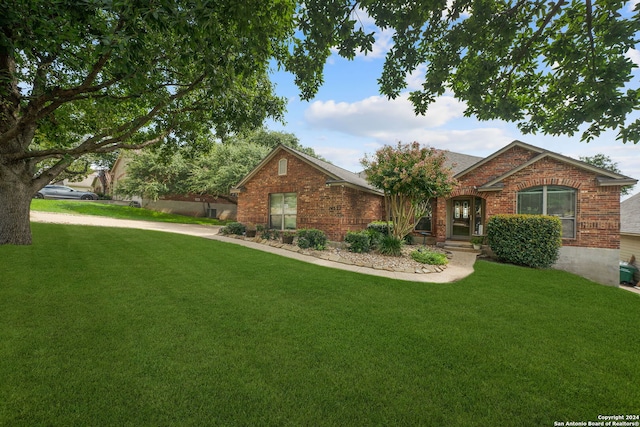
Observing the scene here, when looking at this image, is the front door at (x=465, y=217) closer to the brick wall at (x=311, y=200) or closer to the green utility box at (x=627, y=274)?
the brick wall at (x=311, y=200)

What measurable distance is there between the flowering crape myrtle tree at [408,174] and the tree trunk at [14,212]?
11702 mm

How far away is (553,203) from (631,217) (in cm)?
1217

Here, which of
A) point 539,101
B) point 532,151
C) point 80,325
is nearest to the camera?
point 80,325

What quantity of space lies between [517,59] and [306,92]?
4.05 m

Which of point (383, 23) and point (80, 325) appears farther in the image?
point (383, 23)

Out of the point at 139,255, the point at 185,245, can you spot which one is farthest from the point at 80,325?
the point at 185,245

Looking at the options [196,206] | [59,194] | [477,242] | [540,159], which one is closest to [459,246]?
[477,242]

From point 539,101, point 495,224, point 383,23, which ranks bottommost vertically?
point 495,224

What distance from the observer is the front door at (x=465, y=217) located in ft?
46.7

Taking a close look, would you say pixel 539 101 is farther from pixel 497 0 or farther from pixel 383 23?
pixel 383 23

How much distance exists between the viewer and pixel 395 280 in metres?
6.99

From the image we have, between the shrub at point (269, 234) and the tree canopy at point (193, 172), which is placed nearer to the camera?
the shrub at point (269, 234)

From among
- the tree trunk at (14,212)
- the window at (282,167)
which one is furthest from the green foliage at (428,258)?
the tree trunk at (14,212)

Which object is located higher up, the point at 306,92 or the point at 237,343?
the point at 306,92
